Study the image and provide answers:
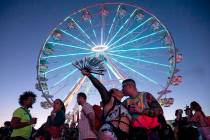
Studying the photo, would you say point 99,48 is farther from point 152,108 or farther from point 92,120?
point 152,108

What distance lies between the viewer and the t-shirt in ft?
17.8

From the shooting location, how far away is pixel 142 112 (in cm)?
399

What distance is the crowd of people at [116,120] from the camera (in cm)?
364

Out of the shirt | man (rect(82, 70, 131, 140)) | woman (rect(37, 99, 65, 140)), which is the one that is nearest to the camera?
man (rect(82, 70, 131, 140))

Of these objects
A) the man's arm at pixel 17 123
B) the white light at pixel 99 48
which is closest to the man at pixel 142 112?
the man's arm at pixel 17 123

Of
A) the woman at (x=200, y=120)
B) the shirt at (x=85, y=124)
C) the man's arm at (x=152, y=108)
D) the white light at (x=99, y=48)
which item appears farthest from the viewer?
the white light at (x=99, y=48)

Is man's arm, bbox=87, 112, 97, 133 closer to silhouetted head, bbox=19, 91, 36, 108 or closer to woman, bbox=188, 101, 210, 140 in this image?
silhouetted head, bbox=19, 91, 36, 108

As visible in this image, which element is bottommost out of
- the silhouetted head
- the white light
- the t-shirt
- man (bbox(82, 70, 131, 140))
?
man (bbox(82, 70, 131, 140))

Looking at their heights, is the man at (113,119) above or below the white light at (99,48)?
below

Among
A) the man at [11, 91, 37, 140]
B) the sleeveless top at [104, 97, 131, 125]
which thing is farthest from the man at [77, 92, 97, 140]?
the sleeveless top at [104, 97, 131, 125]

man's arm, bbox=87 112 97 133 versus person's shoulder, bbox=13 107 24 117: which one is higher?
person's shoulder, bbox=13 107 24 117

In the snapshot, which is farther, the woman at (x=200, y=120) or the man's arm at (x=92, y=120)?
the woman at (x=200, y=120)

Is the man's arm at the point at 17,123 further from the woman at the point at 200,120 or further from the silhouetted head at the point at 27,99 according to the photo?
the woman at the point at 200,120

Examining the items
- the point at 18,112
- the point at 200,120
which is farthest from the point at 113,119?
the point at 200,120
